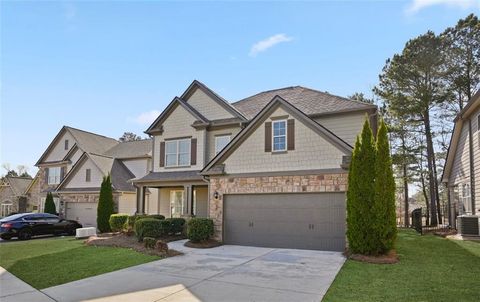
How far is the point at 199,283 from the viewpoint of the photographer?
812 cm

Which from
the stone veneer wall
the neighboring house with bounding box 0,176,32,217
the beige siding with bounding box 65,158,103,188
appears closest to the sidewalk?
the stone veneer wall

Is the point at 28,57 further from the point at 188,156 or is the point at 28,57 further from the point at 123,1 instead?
the point at 188,156

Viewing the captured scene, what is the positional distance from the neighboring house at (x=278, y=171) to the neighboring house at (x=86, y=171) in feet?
21.4

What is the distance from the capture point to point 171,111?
827 inches

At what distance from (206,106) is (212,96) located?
71 cm

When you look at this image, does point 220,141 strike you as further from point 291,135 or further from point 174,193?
point 291,135

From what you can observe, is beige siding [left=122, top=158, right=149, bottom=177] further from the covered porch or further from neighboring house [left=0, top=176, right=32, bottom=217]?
neighboring house [left=0, top=176, right=32, bottom=217]

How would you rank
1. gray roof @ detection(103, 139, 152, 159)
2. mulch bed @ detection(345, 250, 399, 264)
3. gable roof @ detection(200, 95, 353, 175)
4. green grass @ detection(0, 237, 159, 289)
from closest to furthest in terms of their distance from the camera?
green grass @ detection(0, 237, 159, 289), mulch bed @ detection(345, 250, 399, 264), gable roof @ detection(200, 95, 353, 175), gray roof @ detection(103, 139, 152, 159)

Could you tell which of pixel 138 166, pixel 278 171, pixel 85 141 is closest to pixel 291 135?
pixel 278 171

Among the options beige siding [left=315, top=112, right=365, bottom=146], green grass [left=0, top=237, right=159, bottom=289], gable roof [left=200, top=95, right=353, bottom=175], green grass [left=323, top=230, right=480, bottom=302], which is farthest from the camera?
beige siding [left=315, top=112, right=365, bottom=146]

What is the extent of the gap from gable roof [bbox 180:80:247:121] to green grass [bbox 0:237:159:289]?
30.6ft

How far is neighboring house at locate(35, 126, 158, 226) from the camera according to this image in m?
25.0

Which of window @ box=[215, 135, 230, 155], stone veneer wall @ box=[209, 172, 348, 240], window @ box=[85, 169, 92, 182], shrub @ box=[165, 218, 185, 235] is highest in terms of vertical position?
window @ box=[215, 135, 230, 155]

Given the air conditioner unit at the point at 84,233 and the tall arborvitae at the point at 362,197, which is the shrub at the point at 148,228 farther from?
the tall arborvitae at the point at 362,197
